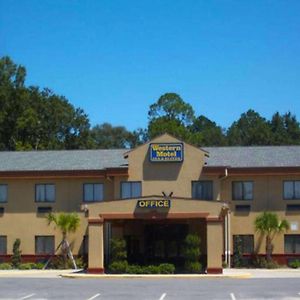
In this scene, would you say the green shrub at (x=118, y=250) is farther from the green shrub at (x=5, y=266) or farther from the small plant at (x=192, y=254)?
the green shrub at (x=5, y=266)

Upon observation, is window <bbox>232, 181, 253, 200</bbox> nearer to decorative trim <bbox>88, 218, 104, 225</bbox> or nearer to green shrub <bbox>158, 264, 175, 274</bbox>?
green shrub <bbox>158, 264, 175, 274</bbox>

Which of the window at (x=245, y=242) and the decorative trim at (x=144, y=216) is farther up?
the decorative trim at (x=144, y=216)

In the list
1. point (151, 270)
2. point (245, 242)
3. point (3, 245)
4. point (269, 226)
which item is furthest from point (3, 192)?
point (269, 226)

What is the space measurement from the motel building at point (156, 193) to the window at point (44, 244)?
0.21 feet

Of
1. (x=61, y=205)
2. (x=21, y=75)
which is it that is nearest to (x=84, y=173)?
(x=61, y=205)

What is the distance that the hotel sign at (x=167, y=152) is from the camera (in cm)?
4538

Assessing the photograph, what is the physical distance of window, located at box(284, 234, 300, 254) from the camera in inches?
1785

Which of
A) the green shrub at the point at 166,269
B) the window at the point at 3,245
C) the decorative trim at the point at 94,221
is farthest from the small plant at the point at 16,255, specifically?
the green shrub at the point at 166,269

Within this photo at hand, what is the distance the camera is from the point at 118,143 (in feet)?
368

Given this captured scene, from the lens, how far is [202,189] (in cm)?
4569

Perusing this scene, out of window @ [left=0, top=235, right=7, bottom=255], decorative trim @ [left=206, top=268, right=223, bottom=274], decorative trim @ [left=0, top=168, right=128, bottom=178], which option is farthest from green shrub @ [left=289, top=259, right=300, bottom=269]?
window @ [left=0, top=235, right=7, bottom=255]

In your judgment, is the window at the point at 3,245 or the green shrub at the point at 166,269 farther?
the window at the point at 3,245

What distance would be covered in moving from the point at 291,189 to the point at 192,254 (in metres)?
9.74

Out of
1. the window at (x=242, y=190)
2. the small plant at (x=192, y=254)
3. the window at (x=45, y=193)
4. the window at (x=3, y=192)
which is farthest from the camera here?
the window at (x=3, y=192)
